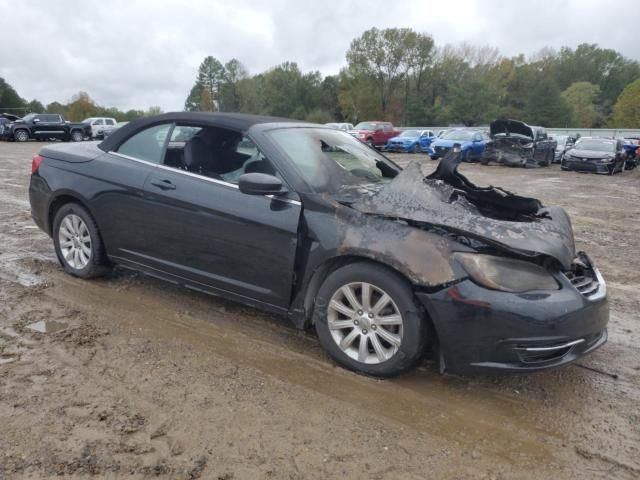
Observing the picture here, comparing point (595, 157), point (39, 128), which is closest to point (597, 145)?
point (595, 157)

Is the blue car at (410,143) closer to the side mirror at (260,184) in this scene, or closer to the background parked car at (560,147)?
the background parked car at (560,147)

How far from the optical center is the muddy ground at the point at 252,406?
2406 mm

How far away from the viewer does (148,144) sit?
4.21 meters

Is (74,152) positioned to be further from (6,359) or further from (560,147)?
(560,147)

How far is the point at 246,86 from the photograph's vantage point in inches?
3233

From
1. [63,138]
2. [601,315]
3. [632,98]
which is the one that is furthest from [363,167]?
[632,98]

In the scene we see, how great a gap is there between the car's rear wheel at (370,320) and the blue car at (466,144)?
18600mm

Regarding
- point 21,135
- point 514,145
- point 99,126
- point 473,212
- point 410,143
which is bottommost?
point 21,135

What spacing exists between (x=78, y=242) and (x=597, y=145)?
64.9ft

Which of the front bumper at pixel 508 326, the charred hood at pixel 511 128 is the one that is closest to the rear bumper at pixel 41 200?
the front bumper at pixel 508 326

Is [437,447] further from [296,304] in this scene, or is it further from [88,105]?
[88,105]

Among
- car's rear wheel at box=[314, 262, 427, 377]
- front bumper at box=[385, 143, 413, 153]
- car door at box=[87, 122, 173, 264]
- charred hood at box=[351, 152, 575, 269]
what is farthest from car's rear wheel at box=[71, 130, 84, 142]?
car's rear wheel at box=[314, 262, 427, 377]

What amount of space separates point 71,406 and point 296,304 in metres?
1.44

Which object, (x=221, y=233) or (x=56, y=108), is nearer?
(x=221, y=233)
